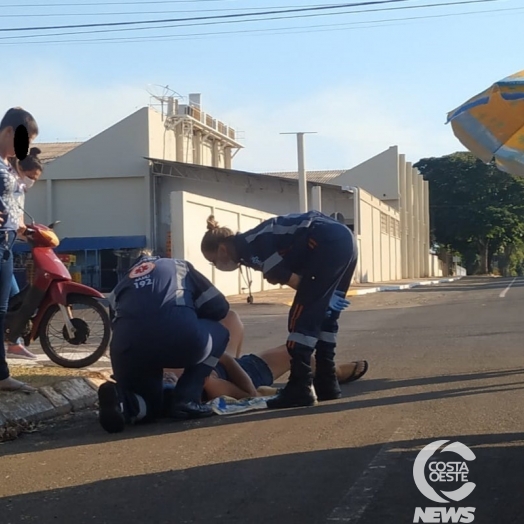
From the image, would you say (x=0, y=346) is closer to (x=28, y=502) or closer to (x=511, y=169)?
(x=28, y=502)

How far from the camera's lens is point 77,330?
26.4 feet

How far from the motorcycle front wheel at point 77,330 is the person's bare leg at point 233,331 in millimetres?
1675

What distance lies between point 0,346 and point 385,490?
3.37 metres

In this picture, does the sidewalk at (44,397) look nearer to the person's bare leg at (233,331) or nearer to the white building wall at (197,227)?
the person's bare leg at (233,331)

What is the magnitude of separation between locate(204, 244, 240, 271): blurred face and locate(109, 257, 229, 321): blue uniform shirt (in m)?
0.26

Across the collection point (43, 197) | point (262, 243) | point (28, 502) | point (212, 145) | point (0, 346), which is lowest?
point (28, 502)

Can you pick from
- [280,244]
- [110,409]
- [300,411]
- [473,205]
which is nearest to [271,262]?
[280,244]

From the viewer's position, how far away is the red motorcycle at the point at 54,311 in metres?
7.84

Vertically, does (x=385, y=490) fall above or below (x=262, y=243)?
below

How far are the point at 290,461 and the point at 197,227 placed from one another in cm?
2201

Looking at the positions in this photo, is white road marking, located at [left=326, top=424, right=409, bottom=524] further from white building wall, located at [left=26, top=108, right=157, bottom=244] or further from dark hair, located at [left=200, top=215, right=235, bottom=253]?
white building wall, located at [left=26, top=108, right=157, bottom=244]

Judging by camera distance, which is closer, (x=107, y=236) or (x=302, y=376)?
(x=302, y=376)

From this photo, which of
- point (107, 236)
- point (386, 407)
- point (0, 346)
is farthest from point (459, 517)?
point (107, 236)

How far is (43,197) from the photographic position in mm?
39188
